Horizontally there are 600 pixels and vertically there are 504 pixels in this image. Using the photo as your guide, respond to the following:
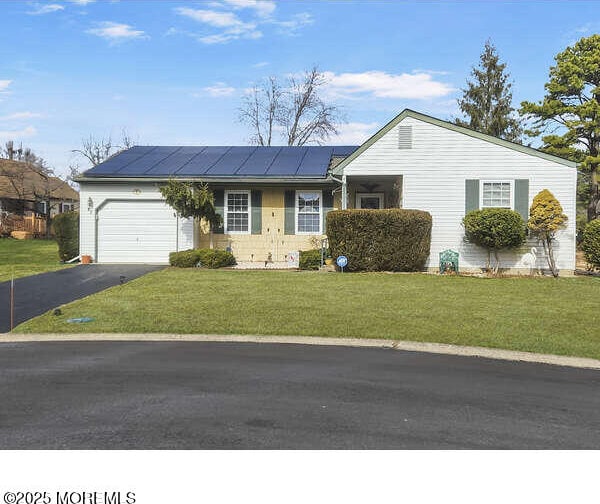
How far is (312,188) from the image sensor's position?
20531 millimetres

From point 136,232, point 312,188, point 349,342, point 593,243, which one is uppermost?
point 312,188

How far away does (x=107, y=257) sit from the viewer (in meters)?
20.4

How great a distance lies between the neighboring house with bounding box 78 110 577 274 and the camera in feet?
57.9

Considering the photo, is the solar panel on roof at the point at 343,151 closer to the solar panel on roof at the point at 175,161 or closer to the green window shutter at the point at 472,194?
A: the solar panel on roof at the point at 175,161

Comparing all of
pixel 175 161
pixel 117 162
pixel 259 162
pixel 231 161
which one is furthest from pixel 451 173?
pixel 117 162

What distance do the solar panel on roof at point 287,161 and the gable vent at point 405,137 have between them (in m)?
4.36

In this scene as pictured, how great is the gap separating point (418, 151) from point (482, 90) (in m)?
23.4

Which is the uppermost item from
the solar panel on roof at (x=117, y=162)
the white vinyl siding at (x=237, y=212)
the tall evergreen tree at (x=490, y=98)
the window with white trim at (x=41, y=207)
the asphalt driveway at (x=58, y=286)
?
the tall evergreen tree at (x=490, y=98)

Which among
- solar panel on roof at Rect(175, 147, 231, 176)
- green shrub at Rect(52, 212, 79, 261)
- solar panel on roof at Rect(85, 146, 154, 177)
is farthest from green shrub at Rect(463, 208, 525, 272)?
green shrub at Rect(52, 212, 79, 261)

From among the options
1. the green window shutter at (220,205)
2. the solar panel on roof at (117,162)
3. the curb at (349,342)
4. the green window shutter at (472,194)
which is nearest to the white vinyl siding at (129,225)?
the solar panel on roof at (117,162)

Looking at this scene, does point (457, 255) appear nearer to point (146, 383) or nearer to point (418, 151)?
point (418, 151)

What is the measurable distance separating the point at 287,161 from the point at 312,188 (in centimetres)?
229

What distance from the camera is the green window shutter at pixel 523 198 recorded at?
57.5ft

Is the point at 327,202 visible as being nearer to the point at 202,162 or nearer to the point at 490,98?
the point at 202,162
